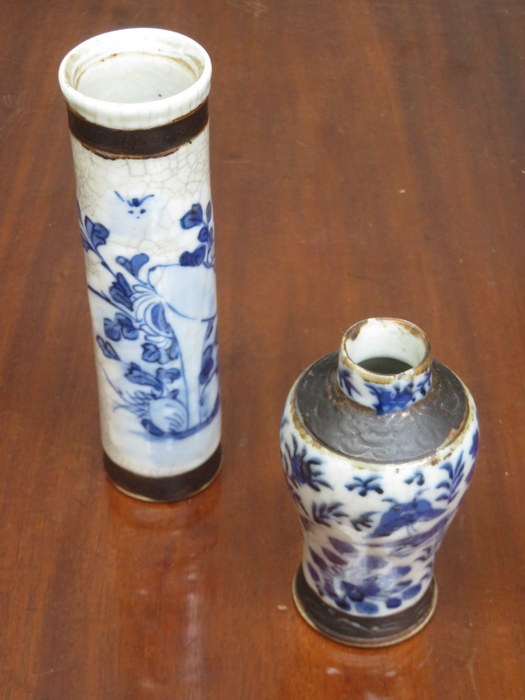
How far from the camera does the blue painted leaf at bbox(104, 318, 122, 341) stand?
93cm

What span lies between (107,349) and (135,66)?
0.64ft

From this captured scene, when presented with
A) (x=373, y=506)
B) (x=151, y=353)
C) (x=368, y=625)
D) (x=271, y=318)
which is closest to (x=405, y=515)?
(x=373, y=506)

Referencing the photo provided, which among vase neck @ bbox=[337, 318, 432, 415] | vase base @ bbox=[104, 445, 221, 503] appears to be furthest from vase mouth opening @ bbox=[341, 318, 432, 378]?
vase base @ bbox=[104, 445, 221, 503]

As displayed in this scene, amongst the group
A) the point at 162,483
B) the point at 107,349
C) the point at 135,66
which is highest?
the point at 135,66

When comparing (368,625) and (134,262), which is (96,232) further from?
(368,625)

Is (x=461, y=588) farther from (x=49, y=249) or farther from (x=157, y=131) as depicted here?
(x=49, y=249)

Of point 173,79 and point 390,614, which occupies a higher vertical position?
point 173,79

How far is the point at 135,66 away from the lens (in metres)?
0.92

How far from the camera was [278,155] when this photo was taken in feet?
4.24

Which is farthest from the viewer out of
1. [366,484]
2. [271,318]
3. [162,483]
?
[271,318]

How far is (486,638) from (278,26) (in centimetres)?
79

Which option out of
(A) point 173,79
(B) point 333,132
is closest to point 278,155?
(B) point 333,132

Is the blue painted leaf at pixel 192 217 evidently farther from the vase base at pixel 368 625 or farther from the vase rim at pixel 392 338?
the vase base at pixel 368 625

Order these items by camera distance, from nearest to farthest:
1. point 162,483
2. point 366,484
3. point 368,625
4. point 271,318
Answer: point 366,484 < point 368,625 < point 162,483 < point 271,318
